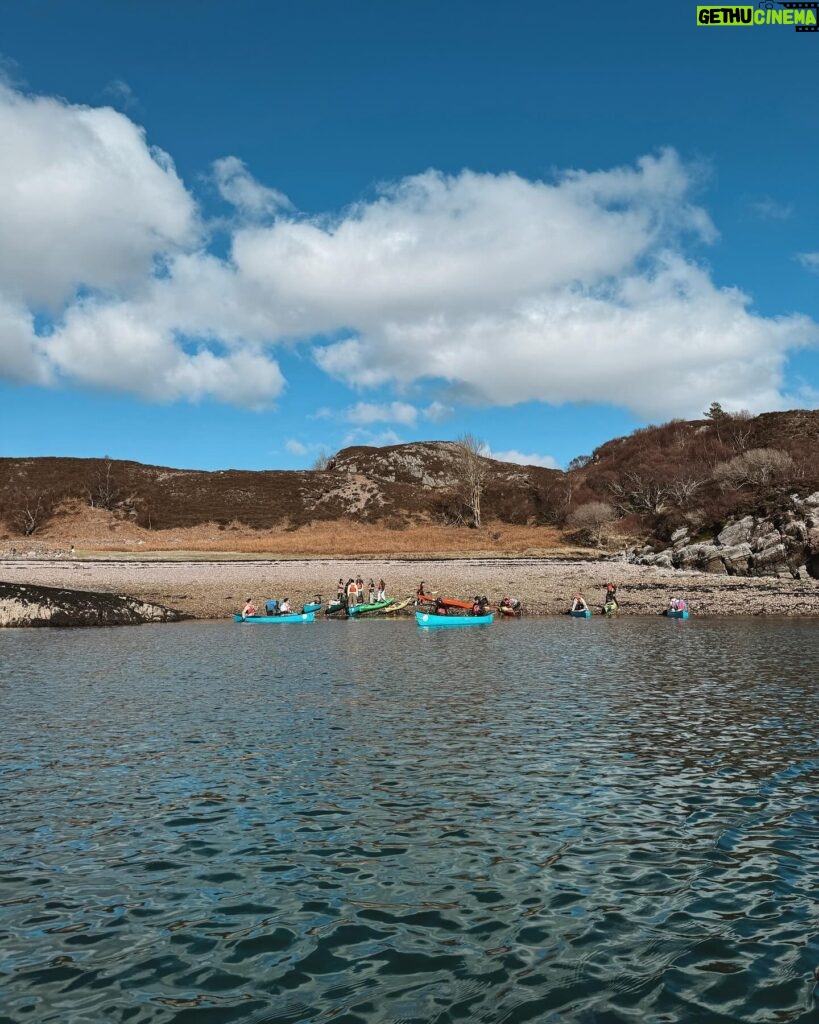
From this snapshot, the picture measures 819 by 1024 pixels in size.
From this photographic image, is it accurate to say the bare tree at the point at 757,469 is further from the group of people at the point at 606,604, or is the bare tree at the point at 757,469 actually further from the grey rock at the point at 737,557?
the group of people at the point at 606,604

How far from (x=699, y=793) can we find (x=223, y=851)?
298 inches

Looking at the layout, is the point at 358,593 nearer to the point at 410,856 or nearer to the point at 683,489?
the point at 410,856

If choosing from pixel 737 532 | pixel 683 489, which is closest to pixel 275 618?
pixel 737 532

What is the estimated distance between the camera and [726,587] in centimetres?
5441

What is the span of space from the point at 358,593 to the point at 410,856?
41437 mm


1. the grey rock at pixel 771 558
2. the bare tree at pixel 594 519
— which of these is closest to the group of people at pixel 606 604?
the grey rock at pixel 771 558

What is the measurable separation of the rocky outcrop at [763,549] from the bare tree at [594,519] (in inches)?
891

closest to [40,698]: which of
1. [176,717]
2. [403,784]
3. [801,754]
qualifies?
[176,717]

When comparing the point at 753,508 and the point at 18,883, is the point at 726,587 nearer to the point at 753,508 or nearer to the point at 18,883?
the point at 753,508

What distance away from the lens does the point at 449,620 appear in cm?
4281

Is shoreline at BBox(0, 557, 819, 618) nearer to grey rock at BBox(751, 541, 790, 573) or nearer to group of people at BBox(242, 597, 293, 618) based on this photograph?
grey rock at BBox(751, 541, 790, 573)

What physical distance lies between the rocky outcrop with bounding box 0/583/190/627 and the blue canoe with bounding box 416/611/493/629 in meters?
15.4

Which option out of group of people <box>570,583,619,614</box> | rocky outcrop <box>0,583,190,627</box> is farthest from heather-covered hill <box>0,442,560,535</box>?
group of people <box>570,583,619,614</box>

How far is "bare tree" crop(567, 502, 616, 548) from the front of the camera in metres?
91.1
